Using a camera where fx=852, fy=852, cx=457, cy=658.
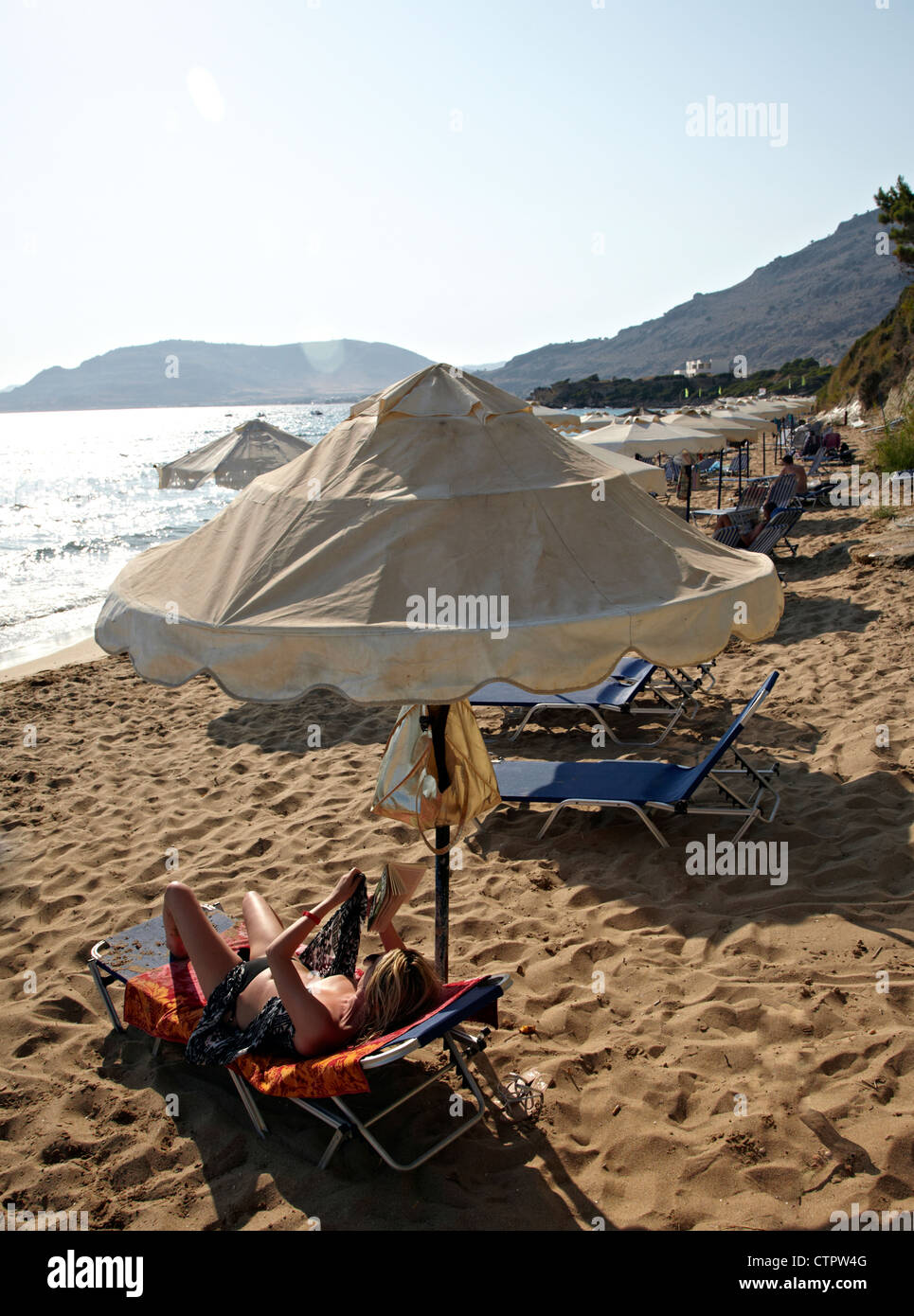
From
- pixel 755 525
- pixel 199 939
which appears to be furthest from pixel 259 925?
pixel 755 525

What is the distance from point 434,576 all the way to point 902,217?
113 feet

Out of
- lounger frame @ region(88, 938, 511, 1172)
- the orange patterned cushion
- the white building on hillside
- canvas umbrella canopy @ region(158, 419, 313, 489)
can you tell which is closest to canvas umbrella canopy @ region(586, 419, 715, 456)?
canvas umbrella canopy @ region(158, 419, 313, 489)

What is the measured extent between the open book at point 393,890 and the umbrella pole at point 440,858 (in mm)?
96

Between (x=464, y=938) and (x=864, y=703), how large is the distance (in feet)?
12.2

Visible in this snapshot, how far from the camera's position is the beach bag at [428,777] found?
2.92 metres

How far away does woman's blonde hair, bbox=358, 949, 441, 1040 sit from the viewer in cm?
275

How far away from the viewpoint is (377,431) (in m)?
2.75

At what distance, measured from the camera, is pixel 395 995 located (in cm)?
276

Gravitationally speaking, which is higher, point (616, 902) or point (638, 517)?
point (638, 517)

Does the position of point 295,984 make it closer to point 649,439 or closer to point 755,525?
point 755,525

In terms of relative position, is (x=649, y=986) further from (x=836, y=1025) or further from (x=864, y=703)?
(x=864, y=703)

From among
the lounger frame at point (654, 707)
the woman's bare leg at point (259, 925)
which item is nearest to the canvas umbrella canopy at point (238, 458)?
the lounger frame at point (654, 707)

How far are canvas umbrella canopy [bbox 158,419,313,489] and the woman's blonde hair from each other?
9.21 metres
